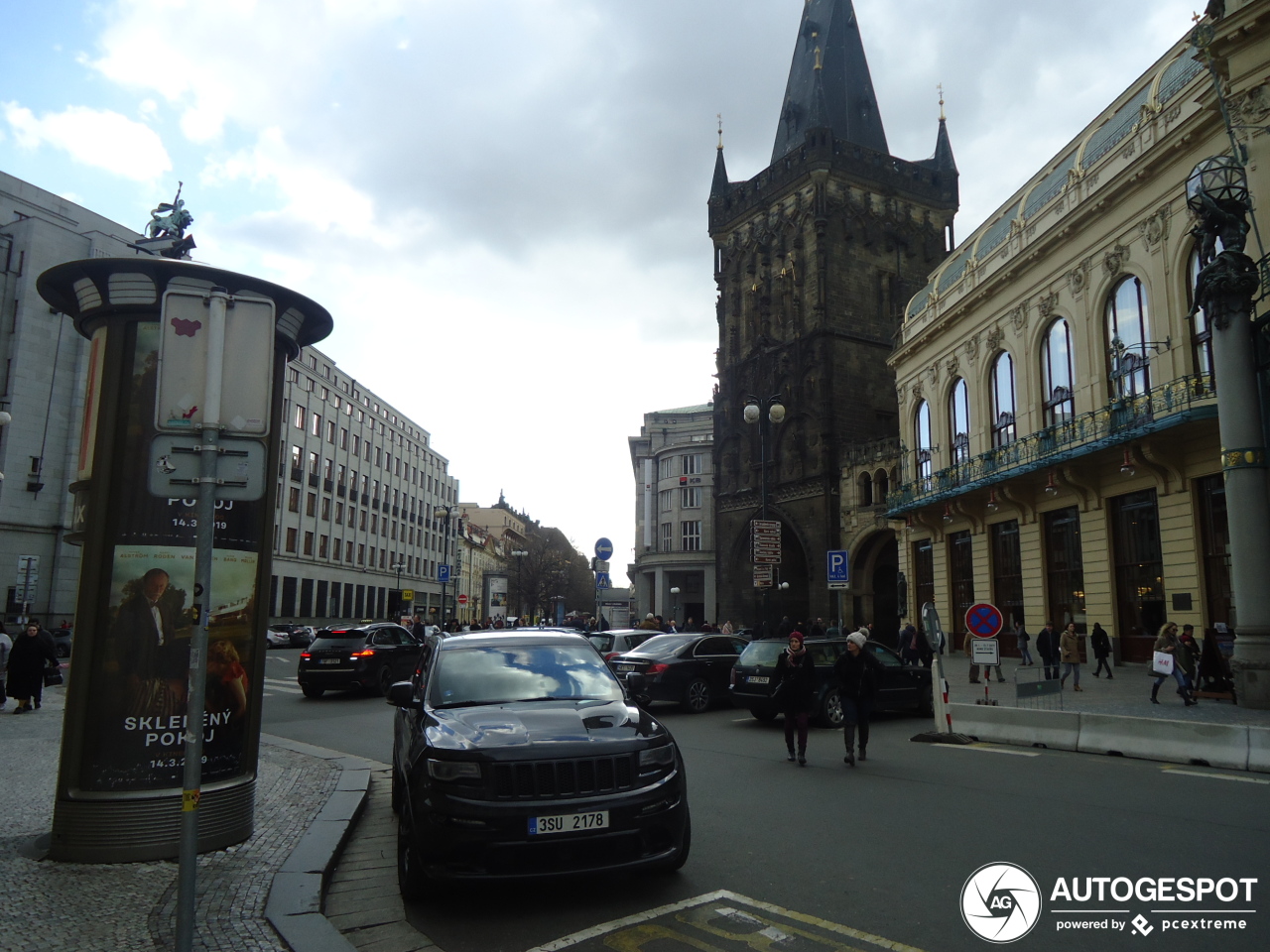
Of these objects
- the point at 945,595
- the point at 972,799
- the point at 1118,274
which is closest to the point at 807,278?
the point at 945,595

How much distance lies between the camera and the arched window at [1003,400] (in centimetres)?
3012

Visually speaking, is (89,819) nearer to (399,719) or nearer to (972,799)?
(399,719)

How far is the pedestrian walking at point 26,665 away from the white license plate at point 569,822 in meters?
14.6

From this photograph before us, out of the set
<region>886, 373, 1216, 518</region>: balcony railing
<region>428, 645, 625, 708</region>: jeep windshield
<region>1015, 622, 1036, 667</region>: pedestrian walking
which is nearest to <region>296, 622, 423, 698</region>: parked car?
<region>428, 645, 625, 708</region>: jeep windshield

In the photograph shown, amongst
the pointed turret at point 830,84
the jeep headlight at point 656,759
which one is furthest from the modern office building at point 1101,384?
the pointed turret at point 830,84

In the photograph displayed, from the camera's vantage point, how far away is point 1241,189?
15336 mm

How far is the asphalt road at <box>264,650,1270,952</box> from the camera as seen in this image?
4859 millimetres

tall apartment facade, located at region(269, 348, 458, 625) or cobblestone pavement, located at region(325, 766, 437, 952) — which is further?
tall apartment facade, located at region(269, 348, 458, 625)

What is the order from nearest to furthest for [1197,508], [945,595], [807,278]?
[1197,508]
[945,595]
[807,278]

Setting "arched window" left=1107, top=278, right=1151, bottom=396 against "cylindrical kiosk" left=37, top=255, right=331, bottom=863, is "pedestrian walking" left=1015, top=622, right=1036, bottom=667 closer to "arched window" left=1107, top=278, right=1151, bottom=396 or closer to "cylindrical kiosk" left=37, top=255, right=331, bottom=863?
"arched window" left=1107, top=278, right=1151, bottom=396

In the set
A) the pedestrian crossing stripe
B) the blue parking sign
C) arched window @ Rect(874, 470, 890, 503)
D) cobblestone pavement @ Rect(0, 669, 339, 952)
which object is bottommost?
the pedestrian crossing stripe

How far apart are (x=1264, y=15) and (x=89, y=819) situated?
22.8 m

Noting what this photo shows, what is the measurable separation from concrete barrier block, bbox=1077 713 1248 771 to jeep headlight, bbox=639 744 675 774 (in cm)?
829

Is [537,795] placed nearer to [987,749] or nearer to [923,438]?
[987,749]
